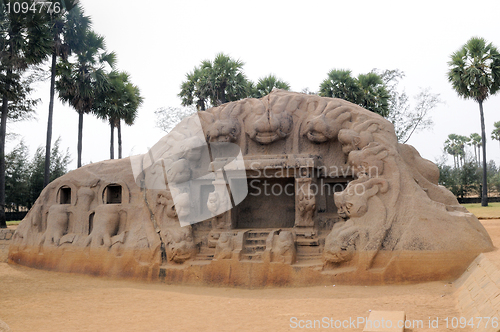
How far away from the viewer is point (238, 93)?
19500mm

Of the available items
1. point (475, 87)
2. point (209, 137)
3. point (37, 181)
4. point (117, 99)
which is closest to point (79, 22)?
point (117, 99)

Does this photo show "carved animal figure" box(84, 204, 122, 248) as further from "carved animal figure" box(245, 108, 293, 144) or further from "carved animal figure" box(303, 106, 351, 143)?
"carved animal figure" box(303, 106, 351, 143)

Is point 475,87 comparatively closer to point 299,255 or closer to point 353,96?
point 353,96

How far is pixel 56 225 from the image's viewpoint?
30.4 ft

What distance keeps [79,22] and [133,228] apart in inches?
451

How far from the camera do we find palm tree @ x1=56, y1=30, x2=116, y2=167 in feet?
54.3

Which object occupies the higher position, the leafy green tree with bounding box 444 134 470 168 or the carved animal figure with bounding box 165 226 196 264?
the leafy green tree with bounding box 444 134 470 168

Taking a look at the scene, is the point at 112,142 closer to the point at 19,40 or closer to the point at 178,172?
the point at 19,40

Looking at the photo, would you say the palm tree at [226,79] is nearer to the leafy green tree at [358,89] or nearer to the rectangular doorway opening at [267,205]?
the leafy green tree at [358,89]

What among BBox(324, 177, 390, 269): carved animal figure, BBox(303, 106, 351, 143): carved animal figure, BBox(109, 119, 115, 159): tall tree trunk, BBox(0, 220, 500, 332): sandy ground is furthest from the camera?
BBox(109, 119, 115, 159): tall tree trunk

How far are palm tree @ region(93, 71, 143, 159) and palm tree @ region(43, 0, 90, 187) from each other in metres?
1.93

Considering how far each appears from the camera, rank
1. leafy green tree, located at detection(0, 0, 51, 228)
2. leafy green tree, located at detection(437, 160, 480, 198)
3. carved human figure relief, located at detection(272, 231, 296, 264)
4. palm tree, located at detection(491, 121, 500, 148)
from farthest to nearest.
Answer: palm tree, located at detection(491, 121, 500, 148) < leafy green tree, located at detection(437, 160, 480, 198) < leafy green tree, located at detection(0, 0, 51, 228) < carved human figure relief, located at detection(272, 231, 296, 264)

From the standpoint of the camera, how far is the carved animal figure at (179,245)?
7.90 m

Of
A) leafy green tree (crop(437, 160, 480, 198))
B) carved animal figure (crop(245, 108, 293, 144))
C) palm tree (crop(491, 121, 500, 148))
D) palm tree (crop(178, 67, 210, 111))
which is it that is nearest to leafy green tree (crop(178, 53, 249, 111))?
palm tree (crop(178, 67, 210, 111))
